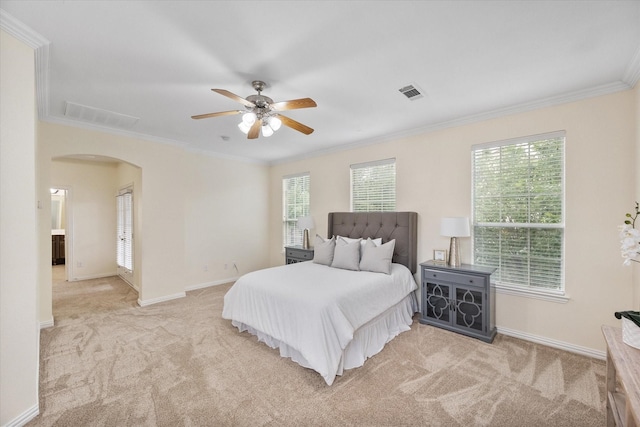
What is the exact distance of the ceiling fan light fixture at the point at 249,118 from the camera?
2.33 m

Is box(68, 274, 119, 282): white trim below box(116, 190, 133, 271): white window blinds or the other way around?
below

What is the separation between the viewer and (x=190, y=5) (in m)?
1.64

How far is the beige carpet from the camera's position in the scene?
6.15ft

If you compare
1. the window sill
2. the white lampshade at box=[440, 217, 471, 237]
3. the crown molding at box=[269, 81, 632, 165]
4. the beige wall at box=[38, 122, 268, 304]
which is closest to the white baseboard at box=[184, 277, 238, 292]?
the beige wall at box=[38, 122, 268, 304]

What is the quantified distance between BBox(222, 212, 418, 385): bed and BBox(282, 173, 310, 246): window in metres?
1.62

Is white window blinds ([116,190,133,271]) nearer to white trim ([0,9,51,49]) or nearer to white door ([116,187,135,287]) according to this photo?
white door ([116,187,135,287])

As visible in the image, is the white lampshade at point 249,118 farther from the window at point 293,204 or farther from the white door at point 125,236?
the white door at point 125,236

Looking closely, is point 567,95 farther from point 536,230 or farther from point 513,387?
point 513,387

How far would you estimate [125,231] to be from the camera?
558 cm

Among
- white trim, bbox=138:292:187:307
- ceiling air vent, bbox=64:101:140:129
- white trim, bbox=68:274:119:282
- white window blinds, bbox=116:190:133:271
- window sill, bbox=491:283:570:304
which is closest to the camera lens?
window sill, bbox=491:283:570:304

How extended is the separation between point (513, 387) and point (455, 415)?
695 mm

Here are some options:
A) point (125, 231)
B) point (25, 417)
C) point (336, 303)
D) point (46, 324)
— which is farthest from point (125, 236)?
point (336, 303)

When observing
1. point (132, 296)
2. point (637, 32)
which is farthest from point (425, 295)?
point (132, 296)

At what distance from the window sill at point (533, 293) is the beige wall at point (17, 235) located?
4177 mm
